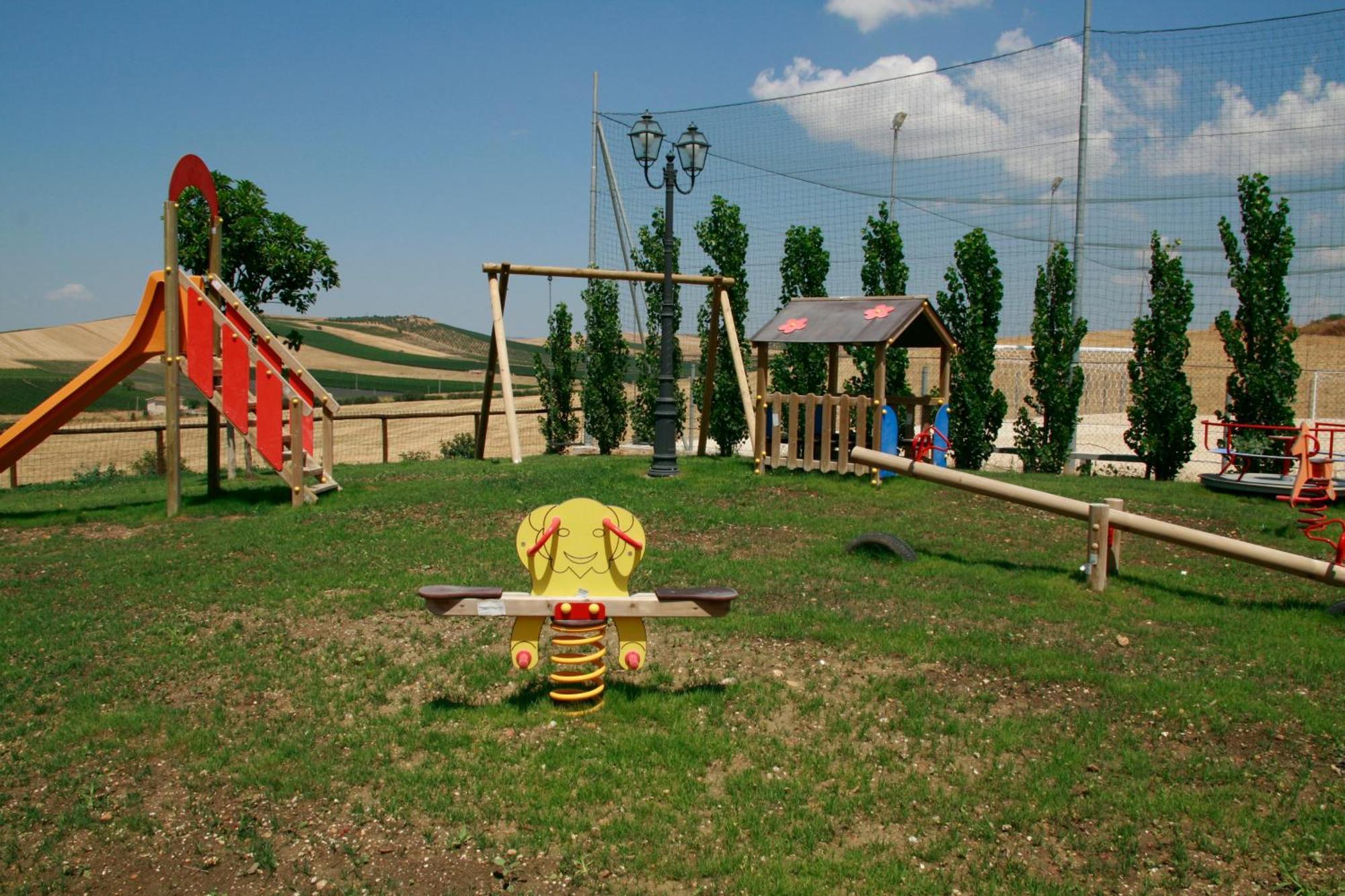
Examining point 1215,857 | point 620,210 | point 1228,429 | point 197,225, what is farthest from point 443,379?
point 1215,857

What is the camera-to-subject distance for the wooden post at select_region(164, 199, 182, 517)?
10953mm

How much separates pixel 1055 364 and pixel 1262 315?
277cm

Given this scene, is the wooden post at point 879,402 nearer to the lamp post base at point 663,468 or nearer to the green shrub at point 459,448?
the lamp post base at point 663,468

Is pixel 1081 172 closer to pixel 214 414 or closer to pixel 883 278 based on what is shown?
pixel 883 278

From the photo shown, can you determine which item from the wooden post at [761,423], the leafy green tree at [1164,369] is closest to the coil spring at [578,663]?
the wooden post at [761,423]

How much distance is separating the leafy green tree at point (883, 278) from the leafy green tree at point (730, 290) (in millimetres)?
2173

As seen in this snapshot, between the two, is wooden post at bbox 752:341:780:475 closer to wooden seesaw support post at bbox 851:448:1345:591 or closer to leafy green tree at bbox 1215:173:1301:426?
wooden seesaw support post at bbox 851:448:1345:591

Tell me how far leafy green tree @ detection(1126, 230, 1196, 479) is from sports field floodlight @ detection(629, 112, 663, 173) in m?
7.56

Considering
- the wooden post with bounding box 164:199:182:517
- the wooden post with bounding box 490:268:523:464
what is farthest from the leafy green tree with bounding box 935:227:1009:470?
the wooden post with bounding box 164:199:182:517

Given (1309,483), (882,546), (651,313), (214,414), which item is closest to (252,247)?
(214,414)

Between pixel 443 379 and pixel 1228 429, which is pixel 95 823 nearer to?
A: pixel 1228 429

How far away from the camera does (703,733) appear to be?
487 centimetres

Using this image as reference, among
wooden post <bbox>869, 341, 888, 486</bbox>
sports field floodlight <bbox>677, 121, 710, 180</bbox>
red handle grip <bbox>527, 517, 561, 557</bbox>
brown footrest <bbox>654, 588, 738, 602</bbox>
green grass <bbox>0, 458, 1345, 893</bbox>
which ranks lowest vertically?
green grass <bbox>0, 458, 1345, 893</bbox>

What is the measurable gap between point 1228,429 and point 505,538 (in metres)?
11.0
